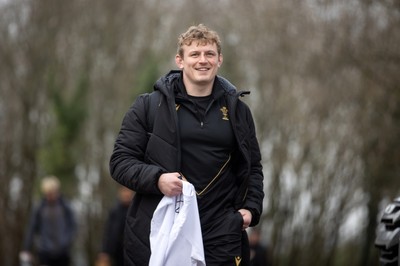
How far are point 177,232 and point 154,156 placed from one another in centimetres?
49

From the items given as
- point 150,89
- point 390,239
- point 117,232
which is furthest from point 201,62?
point 150,89

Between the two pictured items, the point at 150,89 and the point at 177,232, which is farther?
the point at 150,89

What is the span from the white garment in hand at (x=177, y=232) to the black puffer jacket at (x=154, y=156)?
0.10 meters

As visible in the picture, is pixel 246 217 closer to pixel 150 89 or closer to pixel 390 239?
pixel 390 239

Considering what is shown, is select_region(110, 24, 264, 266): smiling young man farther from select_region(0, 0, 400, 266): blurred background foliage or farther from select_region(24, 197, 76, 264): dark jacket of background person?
select_region(0, 0, 400, 266): blurred background foliage

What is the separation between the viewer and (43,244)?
16594 millimetres

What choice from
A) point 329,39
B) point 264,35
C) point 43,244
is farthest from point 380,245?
point 264,35

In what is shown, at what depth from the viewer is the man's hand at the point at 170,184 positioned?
6.27m

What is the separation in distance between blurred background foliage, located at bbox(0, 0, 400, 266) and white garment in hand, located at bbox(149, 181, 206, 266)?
2285 cm

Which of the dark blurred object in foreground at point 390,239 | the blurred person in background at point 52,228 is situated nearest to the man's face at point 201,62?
the dark blurred object in foreground at point 390,239

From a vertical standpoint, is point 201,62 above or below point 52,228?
above

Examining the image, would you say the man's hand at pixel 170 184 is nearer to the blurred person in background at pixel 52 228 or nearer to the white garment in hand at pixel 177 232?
the white garment in hand at pixel 177 232

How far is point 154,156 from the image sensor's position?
6.53 m

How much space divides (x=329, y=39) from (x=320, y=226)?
29.6 feet
